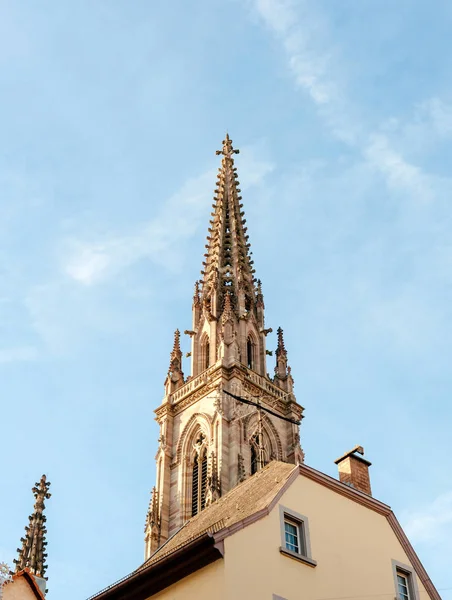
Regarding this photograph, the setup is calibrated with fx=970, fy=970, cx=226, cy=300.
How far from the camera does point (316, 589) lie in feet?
57.2

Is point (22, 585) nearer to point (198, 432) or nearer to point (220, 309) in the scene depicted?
point (198, 432)

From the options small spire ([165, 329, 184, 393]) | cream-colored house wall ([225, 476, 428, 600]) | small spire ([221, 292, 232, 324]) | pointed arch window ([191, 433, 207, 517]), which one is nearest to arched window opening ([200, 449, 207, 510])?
pointed arch window ([191, 433, 207, 517])

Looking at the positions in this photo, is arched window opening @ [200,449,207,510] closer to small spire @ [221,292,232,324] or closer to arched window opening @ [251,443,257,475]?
arched window opening @ [251,443,257,475]

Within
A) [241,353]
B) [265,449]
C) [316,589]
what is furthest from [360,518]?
[241,353]

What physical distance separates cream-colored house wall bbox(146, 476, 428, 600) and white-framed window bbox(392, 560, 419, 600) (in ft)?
0.43

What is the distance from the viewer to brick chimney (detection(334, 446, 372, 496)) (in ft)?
70.5

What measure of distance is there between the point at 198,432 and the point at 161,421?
11.1 ft

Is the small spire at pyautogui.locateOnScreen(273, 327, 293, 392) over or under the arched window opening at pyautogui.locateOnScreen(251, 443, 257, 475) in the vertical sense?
over

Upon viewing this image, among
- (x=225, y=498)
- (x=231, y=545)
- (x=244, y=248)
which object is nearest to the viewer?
(x=231, y=545)

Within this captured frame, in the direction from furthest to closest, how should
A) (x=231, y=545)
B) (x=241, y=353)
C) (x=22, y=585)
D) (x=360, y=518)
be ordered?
(x=241, y=353), (x=360, y=518), (x=22, y=585), (x=231, y=545)

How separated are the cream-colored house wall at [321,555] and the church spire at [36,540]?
14082 mm

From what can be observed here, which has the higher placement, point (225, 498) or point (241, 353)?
point (241, 353)

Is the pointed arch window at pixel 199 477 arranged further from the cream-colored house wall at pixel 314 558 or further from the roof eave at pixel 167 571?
the roof eave at pixel 167 571

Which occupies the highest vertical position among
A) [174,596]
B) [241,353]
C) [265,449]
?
[241,353]
